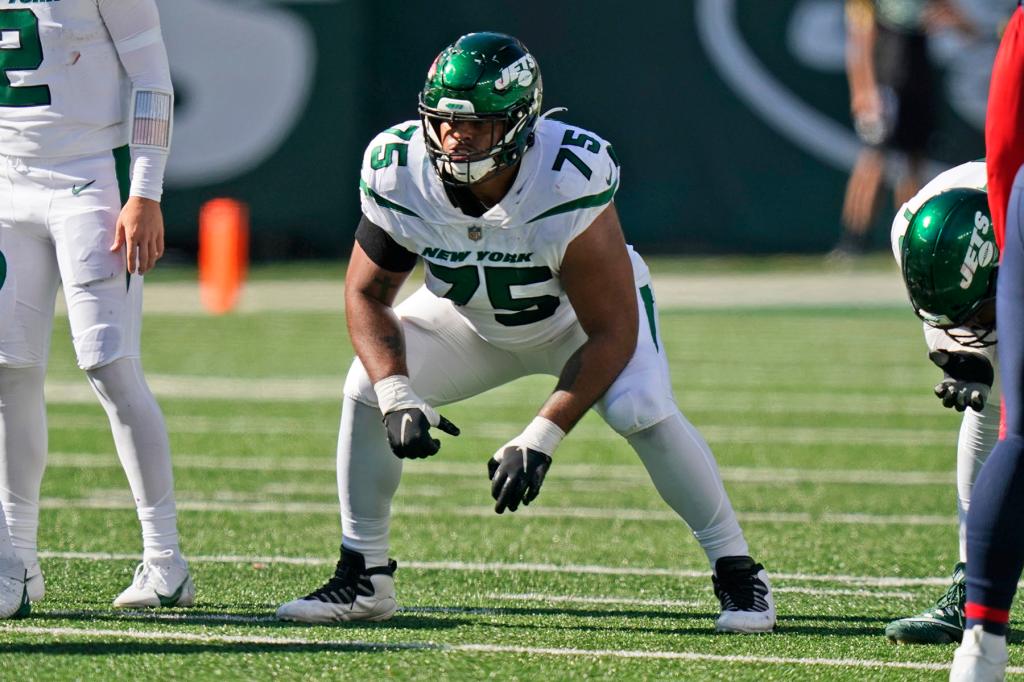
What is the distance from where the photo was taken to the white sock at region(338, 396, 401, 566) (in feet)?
12.7

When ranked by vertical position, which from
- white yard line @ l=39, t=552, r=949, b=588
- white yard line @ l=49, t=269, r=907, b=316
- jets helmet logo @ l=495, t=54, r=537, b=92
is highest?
jets helmet logo @ l=495, t=54, r=537, b=92

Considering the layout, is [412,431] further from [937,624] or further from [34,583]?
[937,624]

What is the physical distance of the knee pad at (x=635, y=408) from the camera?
147 inches

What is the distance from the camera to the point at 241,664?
3268 millimetres

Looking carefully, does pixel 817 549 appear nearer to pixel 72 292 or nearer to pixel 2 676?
pixel 72 292

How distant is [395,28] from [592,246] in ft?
43.0

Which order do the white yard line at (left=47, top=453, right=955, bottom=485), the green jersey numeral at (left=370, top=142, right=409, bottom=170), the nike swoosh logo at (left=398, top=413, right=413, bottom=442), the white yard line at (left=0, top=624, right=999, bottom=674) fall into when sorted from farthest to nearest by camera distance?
the white yard line at (left=47, top=453, right=955, bottom=485) → the green jersey numeral at (left=370, top=142, right=409, bottom=170) → the nike swoosh logo at (left=398, top=413, right=413, bottom=442) → the white yard line at (left=0, top=624, right=999, bottom=674)

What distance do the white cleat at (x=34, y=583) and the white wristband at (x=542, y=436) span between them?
120 centimetres

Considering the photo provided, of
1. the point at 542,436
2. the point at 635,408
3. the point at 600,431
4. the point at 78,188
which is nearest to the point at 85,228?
the point at 78,188

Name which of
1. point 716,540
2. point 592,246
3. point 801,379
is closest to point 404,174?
point 592,246

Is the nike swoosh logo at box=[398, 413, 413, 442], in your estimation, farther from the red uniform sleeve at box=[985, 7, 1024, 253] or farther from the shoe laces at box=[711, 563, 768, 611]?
the red uniform sleeve at box=[985, 7, 1024, 253]

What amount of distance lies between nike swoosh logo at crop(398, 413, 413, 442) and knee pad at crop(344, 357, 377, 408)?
0.19 metres

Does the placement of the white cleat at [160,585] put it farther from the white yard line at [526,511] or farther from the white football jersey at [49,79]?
the white yard line at [526,511]

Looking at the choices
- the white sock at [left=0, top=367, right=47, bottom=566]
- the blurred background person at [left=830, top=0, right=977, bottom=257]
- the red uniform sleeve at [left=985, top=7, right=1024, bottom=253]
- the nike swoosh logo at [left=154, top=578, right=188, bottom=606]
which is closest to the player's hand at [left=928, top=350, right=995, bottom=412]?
the red uniform sleeve at [left=985, top=7, right=1024, bottom=253]
